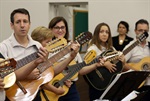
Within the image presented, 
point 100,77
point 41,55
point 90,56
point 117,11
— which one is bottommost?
point 100,77

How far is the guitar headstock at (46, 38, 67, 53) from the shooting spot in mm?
2518

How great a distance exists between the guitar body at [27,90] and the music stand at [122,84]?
20.5 inches

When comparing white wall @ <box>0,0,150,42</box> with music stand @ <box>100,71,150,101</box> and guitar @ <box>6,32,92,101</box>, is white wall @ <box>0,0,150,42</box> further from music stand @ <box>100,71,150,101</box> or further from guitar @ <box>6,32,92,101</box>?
music stand @ <box>100,71,150,101</box>

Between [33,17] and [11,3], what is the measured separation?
56cm

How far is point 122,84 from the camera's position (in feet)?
7.59

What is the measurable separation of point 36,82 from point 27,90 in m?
0.11

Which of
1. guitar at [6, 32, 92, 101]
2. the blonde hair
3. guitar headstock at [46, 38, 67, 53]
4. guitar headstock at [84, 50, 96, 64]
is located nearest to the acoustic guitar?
guitar headstock at [84, 50, 96, 64]

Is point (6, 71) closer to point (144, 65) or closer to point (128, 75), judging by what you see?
point (128, 75)

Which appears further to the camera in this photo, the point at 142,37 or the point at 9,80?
the point at 142,37

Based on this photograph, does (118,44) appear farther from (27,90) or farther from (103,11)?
(27,90)

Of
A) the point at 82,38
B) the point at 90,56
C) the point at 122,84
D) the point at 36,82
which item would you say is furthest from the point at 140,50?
the point at 36,82

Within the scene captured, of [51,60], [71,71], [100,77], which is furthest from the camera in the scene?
[100,77]

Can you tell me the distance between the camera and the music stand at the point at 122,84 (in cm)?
220

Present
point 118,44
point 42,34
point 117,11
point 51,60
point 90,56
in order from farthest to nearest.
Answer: point 117,11
point 118,44
point 90,56
point 42,34
point 51,60
